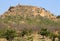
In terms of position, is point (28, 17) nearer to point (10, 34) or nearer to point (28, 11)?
point (28, 11)

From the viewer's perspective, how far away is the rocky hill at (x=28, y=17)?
89.0m

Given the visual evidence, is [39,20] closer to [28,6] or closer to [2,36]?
[28,6]

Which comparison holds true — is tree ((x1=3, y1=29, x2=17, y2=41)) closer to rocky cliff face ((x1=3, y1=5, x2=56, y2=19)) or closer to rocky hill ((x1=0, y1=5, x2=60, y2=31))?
rocky hill ((x1=0, y1=5, x2=60, y2=31))

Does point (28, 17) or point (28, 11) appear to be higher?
point (28, 11)

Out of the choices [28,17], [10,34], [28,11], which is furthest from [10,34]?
[28,11]

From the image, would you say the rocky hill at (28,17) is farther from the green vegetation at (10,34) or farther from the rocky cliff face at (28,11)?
the green vegetation at (10,34)

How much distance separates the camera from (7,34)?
45438 mm

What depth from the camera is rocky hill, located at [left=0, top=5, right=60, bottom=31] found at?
89.0 meters

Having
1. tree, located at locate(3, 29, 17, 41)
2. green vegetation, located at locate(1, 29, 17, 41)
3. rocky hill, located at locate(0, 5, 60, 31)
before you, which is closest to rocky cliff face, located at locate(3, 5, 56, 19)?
rocky hill, located at locate(0, 5, 60, 31)

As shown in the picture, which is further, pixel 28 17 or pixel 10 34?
pixel 28 17

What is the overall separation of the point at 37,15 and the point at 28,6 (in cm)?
671

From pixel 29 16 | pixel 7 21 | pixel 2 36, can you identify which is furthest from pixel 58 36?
pixel 29 16

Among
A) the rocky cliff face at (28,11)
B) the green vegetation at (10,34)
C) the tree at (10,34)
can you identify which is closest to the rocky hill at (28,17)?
the rocky cliff face at (28,11)

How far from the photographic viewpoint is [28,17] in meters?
97.1
